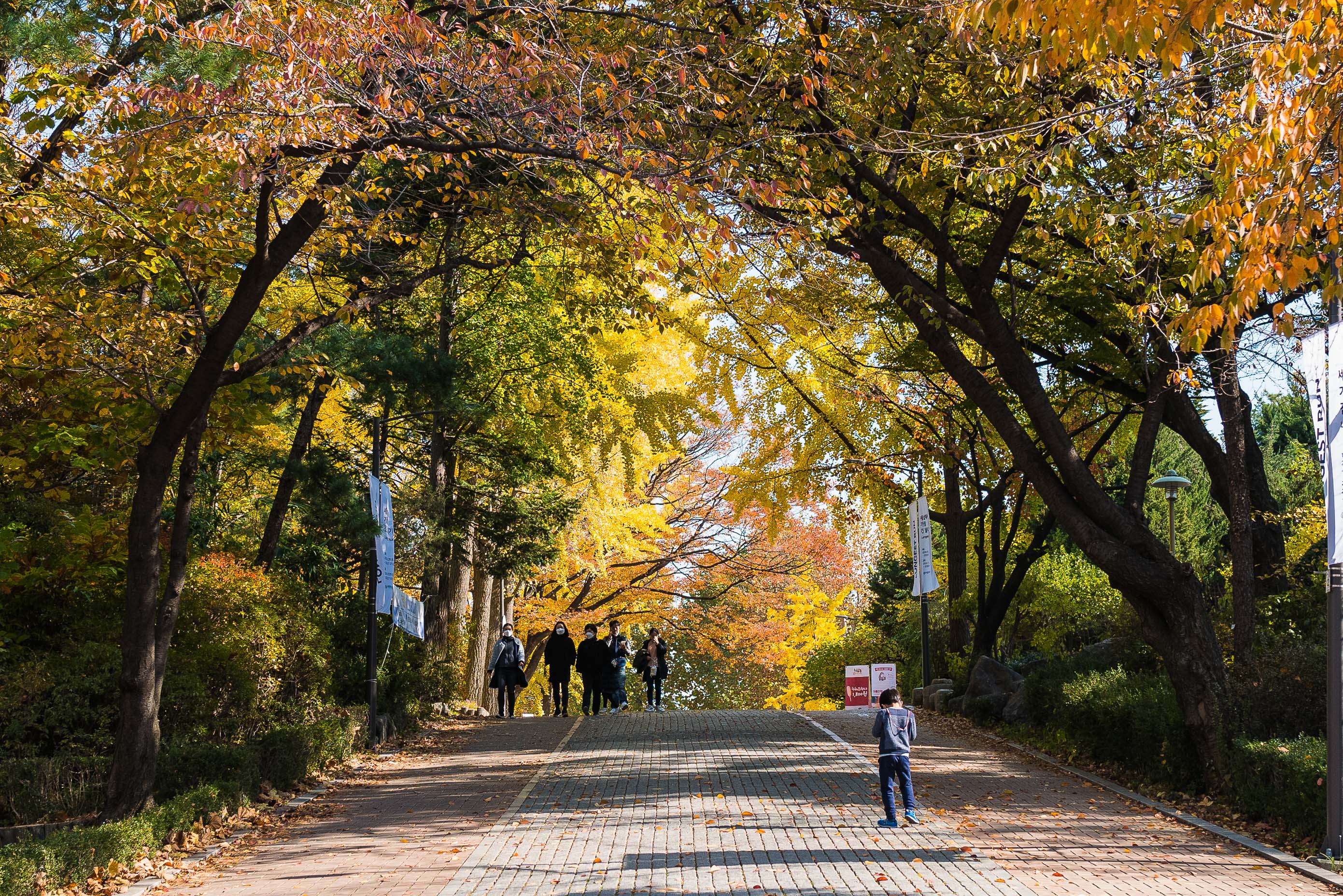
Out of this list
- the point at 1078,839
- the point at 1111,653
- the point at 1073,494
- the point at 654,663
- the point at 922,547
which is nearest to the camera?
the point at 1078,839

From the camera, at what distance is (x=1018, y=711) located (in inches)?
723

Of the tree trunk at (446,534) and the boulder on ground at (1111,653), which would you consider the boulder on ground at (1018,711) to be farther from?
the tree trunk at (446,534)

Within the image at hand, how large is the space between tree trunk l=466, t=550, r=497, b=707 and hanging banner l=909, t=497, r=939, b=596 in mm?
8613

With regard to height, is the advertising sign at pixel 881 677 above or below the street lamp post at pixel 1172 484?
below

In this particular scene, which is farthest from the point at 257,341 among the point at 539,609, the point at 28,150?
the point at 539,609

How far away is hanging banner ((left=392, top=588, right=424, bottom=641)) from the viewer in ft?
56.2

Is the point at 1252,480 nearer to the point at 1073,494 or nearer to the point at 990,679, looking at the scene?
the point at 1073,494

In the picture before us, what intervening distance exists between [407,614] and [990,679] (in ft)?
32.8

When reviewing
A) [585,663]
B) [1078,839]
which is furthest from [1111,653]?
[585,663]

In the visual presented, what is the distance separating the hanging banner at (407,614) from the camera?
17.1 meters

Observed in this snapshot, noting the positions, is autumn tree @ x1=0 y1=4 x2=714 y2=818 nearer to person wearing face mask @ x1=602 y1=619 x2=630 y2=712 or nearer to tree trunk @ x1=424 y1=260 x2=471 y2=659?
tree trunk @ x1=424 y1=260 x2=471 y2=659

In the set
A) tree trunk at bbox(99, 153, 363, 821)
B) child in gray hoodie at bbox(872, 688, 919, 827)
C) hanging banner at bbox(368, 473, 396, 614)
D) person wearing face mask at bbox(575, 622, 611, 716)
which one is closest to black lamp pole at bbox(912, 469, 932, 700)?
person wearing face mask at bbox(575, 622, 611, 716)

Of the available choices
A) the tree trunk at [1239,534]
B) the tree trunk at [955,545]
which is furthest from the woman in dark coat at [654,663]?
the tree trunk at [1239,534]

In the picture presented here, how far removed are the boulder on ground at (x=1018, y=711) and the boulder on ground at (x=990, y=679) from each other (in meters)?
1.30
